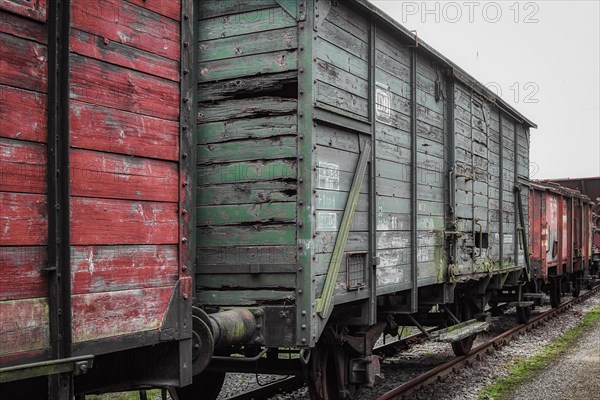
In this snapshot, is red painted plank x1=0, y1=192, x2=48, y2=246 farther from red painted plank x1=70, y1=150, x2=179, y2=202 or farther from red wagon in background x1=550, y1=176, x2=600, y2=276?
red wagon in background x1=550, y1=176, x2=600, y2=276

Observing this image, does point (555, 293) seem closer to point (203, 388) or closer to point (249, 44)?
point (203, 388)

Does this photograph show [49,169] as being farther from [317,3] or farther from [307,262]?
[317,3]

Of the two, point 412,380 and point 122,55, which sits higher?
point 122,55

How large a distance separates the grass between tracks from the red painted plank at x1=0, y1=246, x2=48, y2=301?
5.98 m

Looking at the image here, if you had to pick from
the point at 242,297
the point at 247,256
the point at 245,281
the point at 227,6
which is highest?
the point at 227,6

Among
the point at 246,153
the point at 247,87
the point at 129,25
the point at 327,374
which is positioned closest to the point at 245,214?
the point at 246,153

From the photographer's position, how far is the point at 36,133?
2.39 meters

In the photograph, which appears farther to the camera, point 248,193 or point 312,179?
point 248,193

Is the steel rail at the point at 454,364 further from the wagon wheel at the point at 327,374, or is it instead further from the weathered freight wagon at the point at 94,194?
the weathered freight wagon at the point at 94,194

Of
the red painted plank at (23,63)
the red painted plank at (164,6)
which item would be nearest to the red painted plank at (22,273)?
the red painted plank at (23,63)

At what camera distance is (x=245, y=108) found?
4.85 metres

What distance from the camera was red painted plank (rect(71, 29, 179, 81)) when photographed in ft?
8.68

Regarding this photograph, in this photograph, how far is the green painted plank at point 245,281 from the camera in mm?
4645

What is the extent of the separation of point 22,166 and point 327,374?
4.05m
